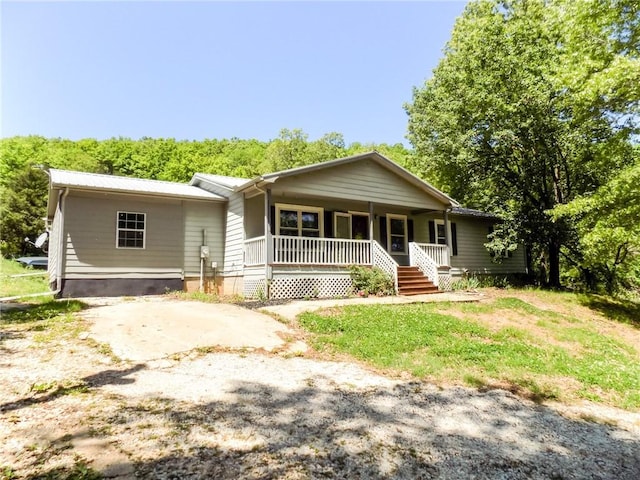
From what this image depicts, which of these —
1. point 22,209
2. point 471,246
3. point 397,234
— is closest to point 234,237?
point 397,234

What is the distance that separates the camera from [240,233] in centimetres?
1350

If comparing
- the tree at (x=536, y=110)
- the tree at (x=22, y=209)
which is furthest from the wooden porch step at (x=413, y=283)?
the tree at (x=22, y=209)

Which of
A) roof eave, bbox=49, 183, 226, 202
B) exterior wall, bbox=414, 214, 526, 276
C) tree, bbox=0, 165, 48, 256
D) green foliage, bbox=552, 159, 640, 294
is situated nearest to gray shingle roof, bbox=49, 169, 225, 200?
roof eave, bbox=49, 183, 226, 202

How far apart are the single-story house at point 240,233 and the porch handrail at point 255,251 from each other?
0.11 feet

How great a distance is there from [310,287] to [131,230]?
20.4 feet

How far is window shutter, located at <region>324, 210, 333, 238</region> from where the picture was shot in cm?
1501

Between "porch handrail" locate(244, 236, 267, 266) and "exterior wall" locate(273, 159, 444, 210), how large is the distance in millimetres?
1743

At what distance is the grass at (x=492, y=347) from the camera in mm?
5465

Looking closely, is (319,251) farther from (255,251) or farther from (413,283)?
(413,283)

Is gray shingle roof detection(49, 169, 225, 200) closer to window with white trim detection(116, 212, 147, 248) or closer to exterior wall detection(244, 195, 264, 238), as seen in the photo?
window with white trim detection(116, 212, 147, 248)

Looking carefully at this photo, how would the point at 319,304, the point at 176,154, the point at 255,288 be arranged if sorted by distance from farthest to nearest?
the point at 176,154
the point at 255,288
the point at 319,304

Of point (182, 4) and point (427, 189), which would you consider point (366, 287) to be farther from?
point (182, 4)

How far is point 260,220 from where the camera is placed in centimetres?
1418

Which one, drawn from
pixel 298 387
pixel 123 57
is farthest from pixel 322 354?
pixel 123 57
